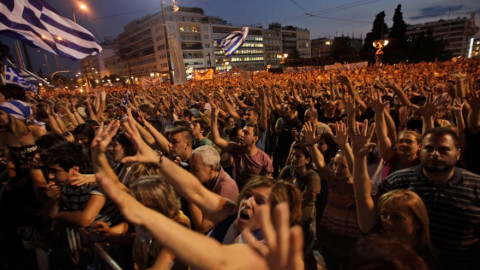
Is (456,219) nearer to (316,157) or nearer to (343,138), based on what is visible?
(343,138)

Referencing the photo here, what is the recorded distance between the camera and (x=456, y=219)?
1.99m

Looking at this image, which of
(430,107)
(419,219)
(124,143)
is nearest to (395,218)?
(419,219)

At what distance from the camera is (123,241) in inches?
92.3

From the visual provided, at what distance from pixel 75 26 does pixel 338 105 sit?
6014 millimetres

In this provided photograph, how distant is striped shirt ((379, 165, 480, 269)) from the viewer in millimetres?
1983

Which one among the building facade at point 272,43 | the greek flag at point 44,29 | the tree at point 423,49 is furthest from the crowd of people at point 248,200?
the building facade at point 272,43

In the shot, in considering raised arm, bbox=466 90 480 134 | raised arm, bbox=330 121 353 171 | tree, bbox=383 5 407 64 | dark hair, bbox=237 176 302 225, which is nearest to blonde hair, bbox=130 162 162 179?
dark hair, bbox=237 176 302 225

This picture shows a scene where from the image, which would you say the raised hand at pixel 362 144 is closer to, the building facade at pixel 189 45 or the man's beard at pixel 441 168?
the man's beard at pixel 441 168

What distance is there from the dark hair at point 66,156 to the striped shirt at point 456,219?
3.25m

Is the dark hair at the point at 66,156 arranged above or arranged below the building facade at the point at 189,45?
below

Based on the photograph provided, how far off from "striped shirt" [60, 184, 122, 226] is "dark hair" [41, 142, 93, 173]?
232 mm

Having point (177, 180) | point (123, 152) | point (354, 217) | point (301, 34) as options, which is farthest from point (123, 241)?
point (301, 34)

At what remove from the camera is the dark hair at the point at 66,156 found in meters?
2.46

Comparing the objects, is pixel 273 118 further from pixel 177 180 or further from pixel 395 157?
pixel 177 180
